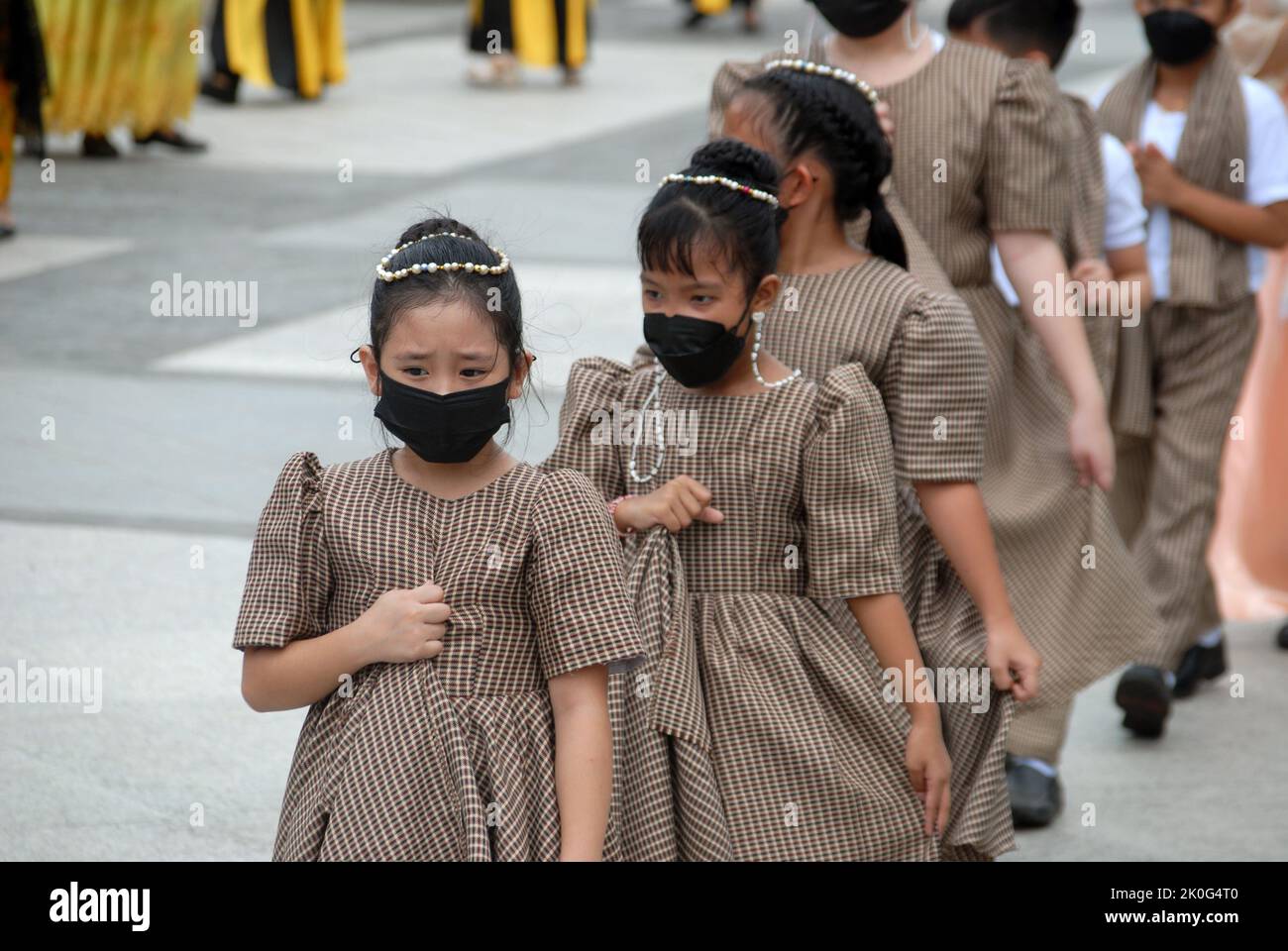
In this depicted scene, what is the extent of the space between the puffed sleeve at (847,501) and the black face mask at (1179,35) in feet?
7.48

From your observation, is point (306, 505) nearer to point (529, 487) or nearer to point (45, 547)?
point (529, 487)

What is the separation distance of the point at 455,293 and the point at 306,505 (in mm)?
344

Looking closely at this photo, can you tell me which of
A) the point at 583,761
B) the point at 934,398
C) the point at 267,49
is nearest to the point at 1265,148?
the point at 934,398

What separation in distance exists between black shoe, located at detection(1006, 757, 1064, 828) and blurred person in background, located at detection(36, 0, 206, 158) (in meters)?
8.98

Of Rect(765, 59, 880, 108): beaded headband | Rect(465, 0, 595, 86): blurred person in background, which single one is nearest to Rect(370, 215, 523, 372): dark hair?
Rect(765, 59, 880, 108): beaded headband

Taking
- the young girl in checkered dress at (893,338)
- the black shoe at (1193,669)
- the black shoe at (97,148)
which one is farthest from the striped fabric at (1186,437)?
the black shoe at (97,148)

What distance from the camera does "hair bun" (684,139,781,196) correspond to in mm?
2861

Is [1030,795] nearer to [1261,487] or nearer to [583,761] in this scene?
[583,761]

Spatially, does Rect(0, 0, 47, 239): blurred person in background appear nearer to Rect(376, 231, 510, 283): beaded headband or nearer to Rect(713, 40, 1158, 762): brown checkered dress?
Rect(713, 40, 1158, 762): brown checkered dress

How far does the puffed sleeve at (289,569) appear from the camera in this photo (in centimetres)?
246

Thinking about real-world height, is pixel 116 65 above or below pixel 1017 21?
below

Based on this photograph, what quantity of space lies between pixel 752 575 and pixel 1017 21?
196 cm

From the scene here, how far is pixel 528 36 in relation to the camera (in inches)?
631

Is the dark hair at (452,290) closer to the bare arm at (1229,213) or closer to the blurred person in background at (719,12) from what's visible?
the bare arm at (1229,213)
